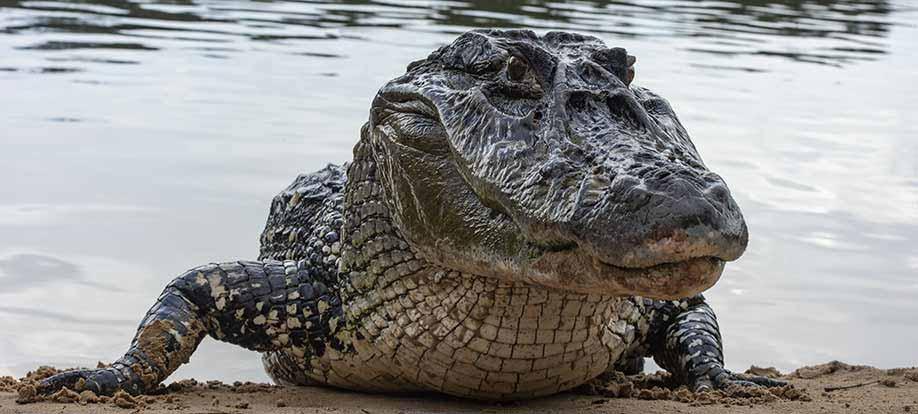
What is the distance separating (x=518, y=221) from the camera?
110 inches

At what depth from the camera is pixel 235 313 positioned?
13.0 ft

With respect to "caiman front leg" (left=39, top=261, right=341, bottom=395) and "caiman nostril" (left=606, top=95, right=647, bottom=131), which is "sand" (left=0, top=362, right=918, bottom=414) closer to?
"caiman front leg" (left=39, top=261, right=341, bottom=395)

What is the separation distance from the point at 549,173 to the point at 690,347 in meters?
1.67

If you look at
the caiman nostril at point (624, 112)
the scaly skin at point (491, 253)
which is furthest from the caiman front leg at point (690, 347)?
the caiman nostril at point (624, 112)

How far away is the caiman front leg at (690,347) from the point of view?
412cm

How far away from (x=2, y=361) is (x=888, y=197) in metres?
5.54

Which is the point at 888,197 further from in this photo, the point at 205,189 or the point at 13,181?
the point at 13,181


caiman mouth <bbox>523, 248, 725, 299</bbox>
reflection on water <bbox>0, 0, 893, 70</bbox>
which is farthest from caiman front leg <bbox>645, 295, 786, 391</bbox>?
reflection on water <bbox>0, 0, 893, 70</bbox>

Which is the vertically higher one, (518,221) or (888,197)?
(518,221)

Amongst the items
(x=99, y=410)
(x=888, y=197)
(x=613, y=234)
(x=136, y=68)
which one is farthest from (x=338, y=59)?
(x=613, y=234)

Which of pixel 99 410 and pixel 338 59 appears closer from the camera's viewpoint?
pixel 99 410

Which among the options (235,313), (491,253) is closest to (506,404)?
(491,253)

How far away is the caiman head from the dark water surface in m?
1.78

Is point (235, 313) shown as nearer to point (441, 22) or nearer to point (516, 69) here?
point (516, 69)
